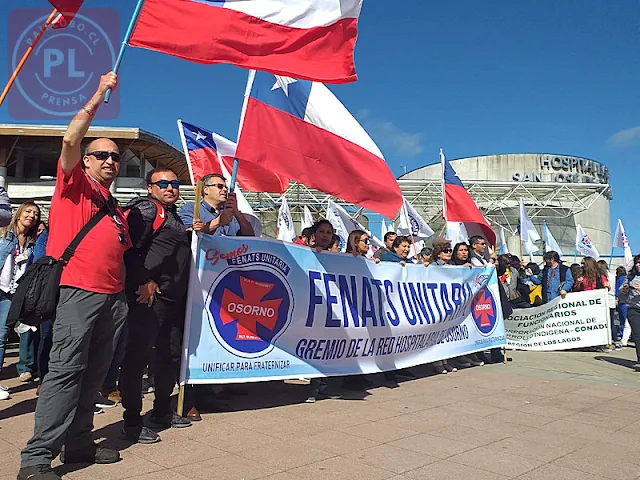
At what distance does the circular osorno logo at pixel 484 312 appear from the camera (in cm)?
793

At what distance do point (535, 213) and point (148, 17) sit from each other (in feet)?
87.2

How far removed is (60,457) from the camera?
10.7ft

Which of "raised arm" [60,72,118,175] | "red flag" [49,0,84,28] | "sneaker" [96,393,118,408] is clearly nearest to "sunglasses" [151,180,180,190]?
"raised arm" [60,72,118,175]

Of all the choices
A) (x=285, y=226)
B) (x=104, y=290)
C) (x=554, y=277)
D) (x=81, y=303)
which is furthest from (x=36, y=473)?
(x=285, y=226)

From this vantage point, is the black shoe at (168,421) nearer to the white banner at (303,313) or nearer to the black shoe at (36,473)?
the white banner at (303,313)

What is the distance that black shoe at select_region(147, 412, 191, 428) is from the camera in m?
4.08

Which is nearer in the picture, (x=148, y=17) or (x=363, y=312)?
(x=148, y=17)

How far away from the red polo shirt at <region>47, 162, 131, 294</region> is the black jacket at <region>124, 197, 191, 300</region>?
52cm

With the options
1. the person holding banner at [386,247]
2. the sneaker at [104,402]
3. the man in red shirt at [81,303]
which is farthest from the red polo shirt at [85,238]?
the person holding banner at [386,247]

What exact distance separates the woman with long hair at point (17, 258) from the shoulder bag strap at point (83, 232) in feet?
7.45

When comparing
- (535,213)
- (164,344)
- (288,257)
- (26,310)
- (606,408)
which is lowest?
(606,408)

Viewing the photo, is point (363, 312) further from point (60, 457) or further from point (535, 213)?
point (535, 213)

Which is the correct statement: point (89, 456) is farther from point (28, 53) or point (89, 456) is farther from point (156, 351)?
point (28, 53)

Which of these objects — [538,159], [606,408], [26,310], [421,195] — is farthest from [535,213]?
[26,310]
